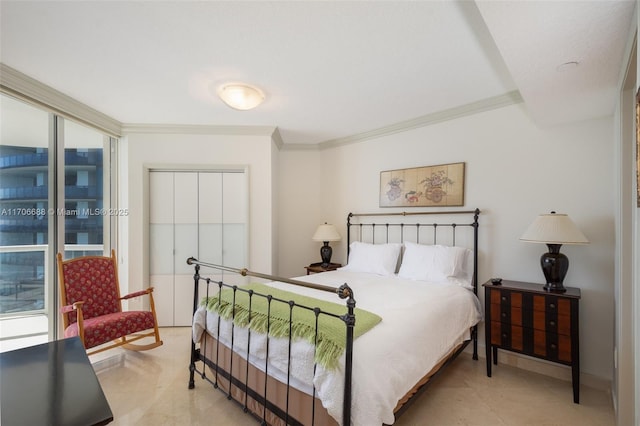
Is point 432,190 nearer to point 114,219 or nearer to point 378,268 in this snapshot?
point 378,268

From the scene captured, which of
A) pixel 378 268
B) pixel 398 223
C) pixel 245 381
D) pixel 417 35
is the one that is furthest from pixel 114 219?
pixel 417 35

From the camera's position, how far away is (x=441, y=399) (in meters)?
2.27

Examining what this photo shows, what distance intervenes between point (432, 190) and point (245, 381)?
107 inches

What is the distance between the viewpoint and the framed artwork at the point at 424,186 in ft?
10.6

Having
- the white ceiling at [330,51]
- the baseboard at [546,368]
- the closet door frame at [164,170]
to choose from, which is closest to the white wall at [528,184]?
the baseboard at [546,368]

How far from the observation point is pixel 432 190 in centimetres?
342

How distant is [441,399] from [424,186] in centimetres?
217

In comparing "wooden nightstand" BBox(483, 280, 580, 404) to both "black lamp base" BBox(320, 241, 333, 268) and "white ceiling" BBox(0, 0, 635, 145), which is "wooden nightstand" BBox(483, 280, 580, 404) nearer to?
"white ceiling" BBox(0, 0, 635, 145)

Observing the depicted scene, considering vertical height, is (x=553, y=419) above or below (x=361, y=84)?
below

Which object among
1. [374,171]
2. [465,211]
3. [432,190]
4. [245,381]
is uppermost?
[374,171]

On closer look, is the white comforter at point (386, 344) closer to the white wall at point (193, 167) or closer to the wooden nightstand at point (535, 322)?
the wooden nightstand at point (535, 322)

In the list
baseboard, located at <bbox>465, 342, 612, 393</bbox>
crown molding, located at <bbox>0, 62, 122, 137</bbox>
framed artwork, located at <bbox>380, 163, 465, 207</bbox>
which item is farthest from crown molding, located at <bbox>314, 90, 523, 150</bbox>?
crown molding, located at <bbox>0, 62, 122, 137</bbox>

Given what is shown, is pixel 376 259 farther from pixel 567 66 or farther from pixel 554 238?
pixel 567 66

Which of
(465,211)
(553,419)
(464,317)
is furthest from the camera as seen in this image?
(465,211)
